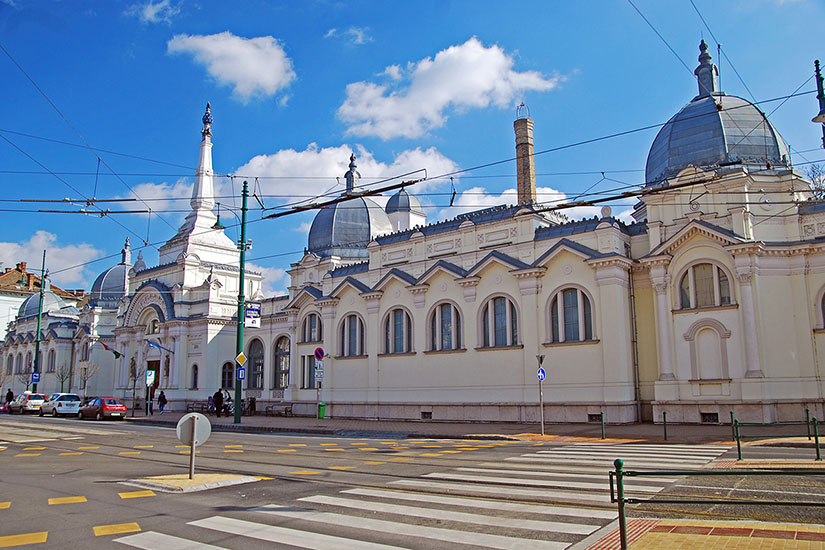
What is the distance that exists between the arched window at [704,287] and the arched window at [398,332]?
14037 mm

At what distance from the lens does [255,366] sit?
4681 cm

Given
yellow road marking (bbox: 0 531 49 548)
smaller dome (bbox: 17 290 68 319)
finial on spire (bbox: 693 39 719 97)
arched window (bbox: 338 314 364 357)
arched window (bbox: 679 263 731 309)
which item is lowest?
yellow road marking (bbox: 0 531 49 548)

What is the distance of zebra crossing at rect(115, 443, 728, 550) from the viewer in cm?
733

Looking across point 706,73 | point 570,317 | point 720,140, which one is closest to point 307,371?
point 570,317

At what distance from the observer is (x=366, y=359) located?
3612 centimetres

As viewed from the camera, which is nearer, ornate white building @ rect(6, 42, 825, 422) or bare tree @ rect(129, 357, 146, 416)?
ornate white building @ rect(6, 42, 825, 422)

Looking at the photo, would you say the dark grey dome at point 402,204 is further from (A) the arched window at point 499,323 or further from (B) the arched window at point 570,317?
(B) the arched window at point 570,317

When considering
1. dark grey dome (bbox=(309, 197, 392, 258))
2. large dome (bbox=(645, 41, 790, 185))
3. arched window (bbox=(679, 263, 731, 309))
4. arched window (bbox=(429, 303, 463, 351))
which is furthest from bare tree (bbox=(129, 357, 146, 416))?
arched window (bbox=(679, 263, 731, 309))

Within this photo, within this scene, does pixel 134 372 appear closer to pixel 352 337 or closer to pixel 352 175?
pixel 352 175

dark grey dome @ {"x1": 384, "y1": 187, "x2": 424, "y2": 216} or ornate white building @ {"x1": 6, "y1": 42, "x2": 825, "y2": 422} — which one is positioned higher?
dark grey dome @ {"x1": 384, "y1": 187, "x2": 424, "y2": 216}

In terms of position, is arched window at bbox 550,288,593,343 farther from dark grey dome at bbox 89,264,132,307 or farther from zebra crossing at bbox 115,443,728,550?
dark grey dome at bbox 89,264,132,307

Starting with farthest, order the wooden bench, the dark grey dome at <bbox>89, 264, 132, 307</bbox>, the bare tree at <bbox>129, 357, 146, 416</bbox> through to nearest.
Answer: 1. the dark grey dome at <bbox>89, 264, 132, 307</bbox>
2. the bare tree at <bbox>129, 357, 146, 416</bbox>
3. the wooden bench

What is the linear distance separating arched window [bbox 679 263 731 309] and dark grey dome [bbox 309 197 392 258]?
22.3 metres

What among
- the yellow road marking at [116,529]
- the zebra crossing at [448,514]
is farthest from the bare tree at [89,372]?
the yellow road marking at [116,529]
